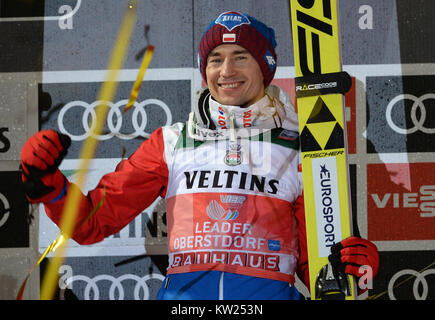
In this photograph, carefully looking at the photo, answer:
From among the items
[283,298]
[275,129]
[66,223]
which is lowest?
[283,298]

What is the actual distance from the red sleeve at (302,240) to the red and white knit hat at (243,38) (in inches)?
18.9

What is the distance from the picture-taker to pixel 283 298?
1.77 meters

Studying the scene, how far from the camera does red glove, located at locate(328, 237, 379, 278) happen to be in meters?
1.69

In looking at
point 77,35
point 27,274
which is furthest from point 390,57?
point 27,274

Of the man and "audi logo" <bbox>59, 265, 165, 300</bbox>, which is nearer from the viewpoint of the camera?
the man

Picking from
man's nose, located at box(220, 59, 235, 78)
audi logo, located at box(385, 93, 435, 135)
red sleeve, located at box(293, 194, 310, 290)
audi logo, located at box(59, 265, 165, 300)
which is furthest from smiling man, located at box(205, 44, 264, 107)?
audi logo, located at box(59, 265, 165, 300)

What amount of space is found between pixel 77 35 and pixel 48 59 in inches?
6.4

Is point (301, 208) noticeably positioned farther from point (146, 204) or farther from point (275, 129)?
point (146, 204)

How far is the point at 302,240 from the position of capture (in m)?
1.87

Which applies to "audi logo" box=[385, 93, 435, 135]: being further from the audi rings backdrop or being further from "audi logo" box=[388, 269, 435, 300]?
"audi logo" box=[388, 269, 435, 300]

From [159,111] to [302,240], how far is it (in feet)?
2.73

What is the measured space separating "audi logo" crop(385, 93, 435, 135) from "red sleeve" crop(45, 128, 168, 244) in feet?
3.24

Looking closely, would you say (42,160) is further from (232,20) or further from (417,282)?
(417,282)

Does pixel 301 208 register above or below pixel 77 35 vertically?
below
